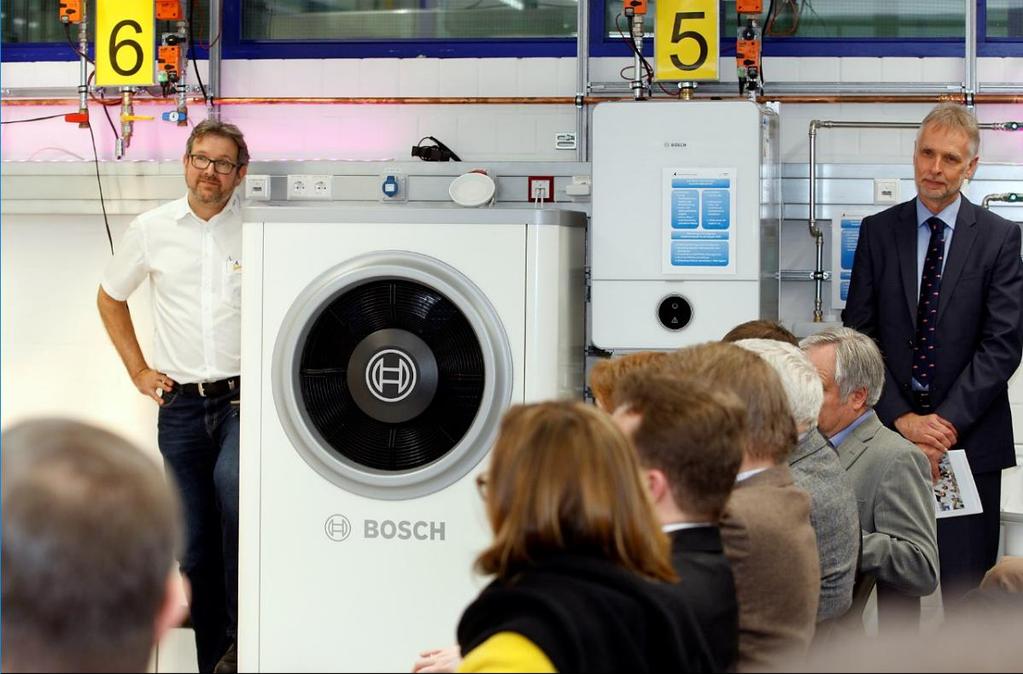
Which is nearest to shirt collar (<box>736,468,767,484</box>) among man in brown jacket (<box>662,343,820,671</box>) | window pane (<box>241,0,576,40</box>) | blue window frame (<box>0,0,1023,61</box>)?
man in brown jacket (<box>662,343,820,671</box>)

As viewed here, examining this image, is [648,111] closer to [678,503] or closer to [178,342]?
[178,342]

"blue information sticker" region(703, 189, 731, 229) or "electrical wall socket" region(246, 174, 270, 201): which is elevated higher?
"electrical wall socket" region(246, 174, 270, 201)

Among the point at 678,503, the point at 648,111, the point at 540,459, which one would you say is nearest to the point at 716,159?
the point at 648,111

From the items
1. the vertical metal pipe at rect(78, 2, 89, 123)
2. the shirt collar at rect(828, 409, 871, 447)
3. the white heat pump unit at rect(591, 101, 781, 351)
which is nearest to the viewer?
the shirt collar at rect(828, 409, 871, 447)

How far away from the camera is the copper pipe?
4.57 metres

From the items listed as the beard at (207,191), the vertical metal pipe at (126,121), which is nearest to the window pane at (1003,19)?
the beard at (207,191)

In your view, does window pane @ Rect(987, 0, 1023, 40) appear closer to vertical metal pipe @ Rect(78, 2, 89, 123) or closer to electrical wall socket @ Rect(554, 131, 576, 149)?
electrical wall socket @ Rect(554, 131, 576, 149)

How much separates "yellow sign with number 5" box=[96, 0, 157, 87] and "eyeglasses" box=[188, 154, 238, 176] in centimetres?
103

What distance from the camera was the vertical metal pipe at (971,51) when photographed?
452 cm

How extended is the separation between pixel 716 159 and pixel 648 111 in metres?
0.25

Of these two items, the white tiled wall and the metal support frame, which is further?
the white tiled wall

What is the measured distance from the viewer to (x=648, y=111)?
391cm

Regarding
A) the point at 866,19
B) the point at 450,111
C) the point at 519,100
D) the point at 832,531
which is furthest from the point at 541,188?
the point at 832,531

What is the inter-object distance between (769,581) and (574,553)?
53 centimetres
